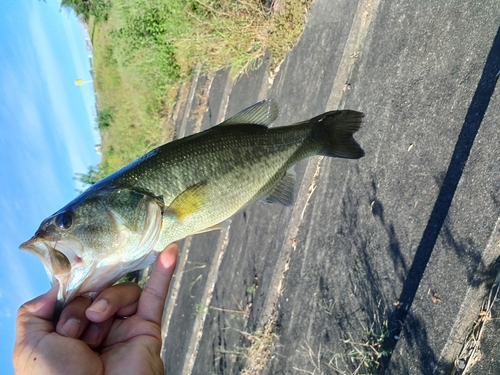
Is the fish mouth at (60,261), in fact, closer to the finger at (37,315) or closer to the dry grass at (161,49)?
the finger at (37,315)

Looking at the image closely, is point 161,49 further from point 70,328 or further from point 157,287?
point 70,328

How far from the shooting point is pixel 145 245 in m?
2.20

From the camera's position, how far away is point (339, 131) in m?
2.75

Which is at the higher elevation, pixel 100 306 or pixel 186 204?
pixel 186 204

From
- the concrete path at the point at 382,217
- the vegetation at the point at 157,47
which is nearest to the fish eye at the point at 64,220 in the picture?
the concrete path at the point at 382,217

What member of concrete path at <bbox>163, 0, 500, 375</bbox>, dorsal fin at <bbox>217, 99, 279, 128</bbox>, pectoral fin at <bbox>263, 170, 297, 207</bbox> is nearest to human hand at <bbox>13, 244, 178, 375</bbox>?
pectoral fin at <bbox>263, 170, 297, 207</bbox>

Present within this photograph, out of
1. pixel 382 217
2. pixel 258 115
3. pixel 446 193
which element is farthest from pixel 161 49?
pixel 446 193

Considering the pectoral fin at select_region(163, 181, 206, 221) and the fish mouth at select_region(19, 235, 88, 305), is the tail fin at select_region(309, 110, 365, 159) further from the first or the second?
the fish mouth at select_region(19, 235, 88, 305)

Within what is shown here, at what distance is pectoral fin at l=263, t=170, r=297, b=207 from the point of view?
271 centimetres

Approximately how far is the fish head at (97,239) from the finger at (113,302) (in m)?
0.06

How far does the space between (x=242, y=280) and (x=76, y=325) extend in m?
3.42

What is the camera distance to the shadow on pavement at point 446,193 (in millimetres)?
3000

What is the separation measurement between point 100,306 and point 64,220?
18.3 inches

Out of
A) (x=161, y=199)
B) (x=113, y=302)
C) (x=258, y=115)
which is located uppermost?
(x=258, y=115)
